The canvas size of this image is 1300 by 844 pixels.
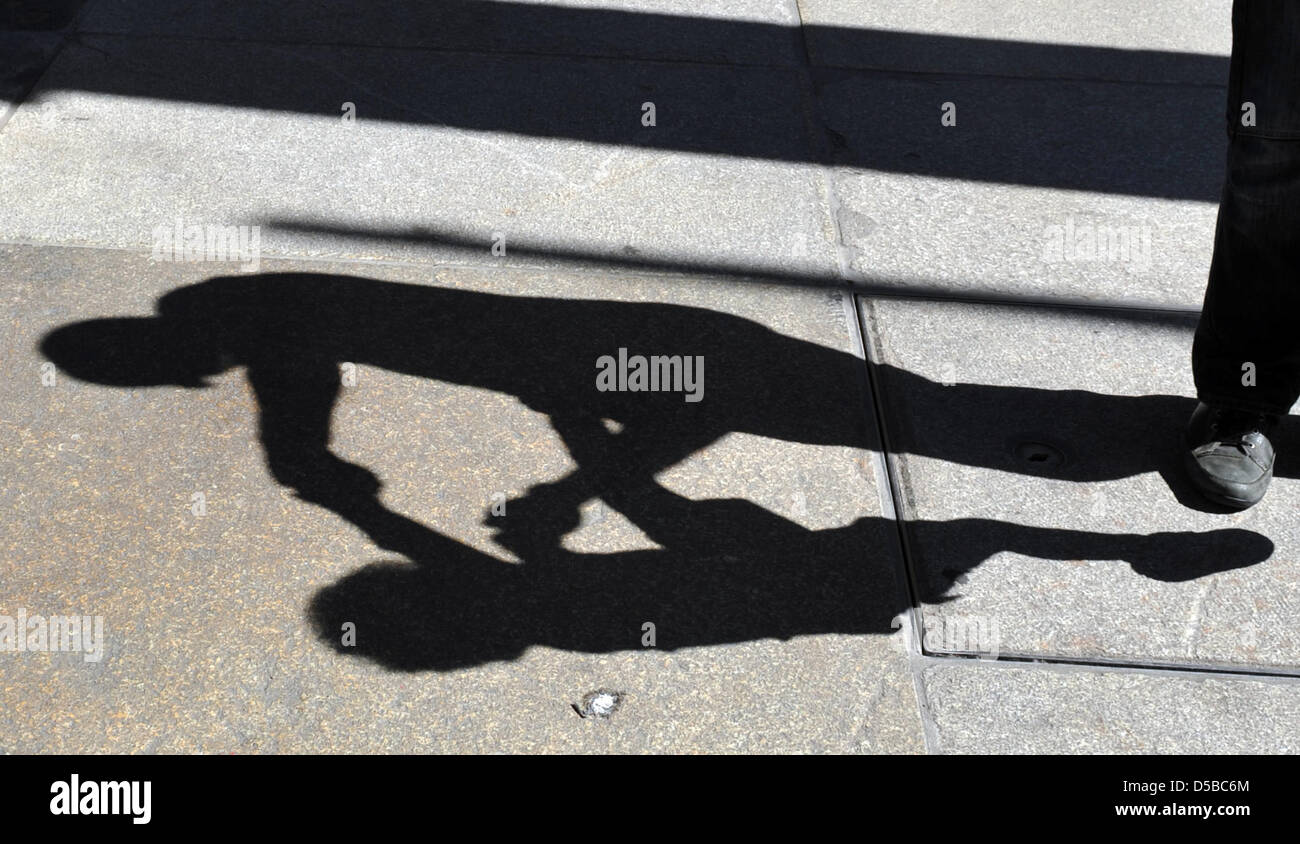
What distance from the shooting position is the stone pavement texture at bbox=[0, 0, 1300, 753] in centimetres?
251

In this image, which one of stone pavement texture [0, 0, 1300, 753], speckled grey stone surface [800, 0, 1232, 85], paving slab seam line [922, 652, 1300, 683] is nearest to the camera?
stone pavement texture [0, 0, 1300, 753]

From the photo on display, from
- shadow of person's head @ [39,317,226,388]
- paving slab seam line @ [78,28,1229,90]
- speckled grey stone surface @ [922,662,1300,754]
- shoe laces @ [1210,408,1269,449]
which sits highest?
paving slab seam line @ [78,28,1229,90]

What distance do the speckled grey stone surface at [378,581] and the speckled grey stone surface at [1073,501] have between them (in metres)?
0.17

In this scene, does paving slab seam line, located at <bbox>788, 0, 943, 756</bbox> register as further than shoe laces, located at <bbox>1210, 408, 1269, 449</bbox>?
No

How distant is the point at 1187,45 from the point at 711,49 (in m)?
2.07

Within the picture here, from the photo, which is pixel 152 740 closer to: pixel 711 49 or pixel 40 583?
pixel 40 583

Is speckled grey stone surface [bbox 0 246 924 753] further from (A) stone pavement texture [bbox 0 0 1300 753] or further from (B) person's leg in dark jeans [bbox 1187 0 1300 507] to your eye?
(B) person's leg in dark jeans [bbox 1187 0 1300 507]

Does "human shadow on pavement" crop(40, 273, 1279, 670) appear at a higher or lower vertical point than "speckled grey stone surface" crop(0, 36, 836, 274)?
lower

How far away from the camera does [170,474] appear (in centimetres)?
292

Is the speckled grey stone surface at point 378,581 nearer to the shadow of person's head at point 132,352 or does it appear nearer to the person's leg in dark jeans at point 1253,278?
the shadow of person's head at point 132,352

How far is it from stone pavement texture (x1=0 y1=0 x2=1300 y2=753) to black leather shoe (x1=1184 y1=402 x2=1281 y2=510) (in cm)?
8

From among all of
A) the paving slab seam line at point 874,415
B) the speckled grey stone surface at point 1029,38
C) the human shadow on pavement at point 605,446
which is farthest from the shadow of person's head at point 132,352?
the speckled grey stone surface at point 1029,38

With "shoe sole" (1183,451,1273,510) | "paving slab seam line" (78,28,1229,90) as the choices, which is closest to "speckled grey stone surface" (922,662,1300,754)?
"shoe sole" (1183,451,1273,510)

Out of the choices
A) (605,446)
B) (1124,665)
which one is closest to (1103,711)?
(1124,665)
